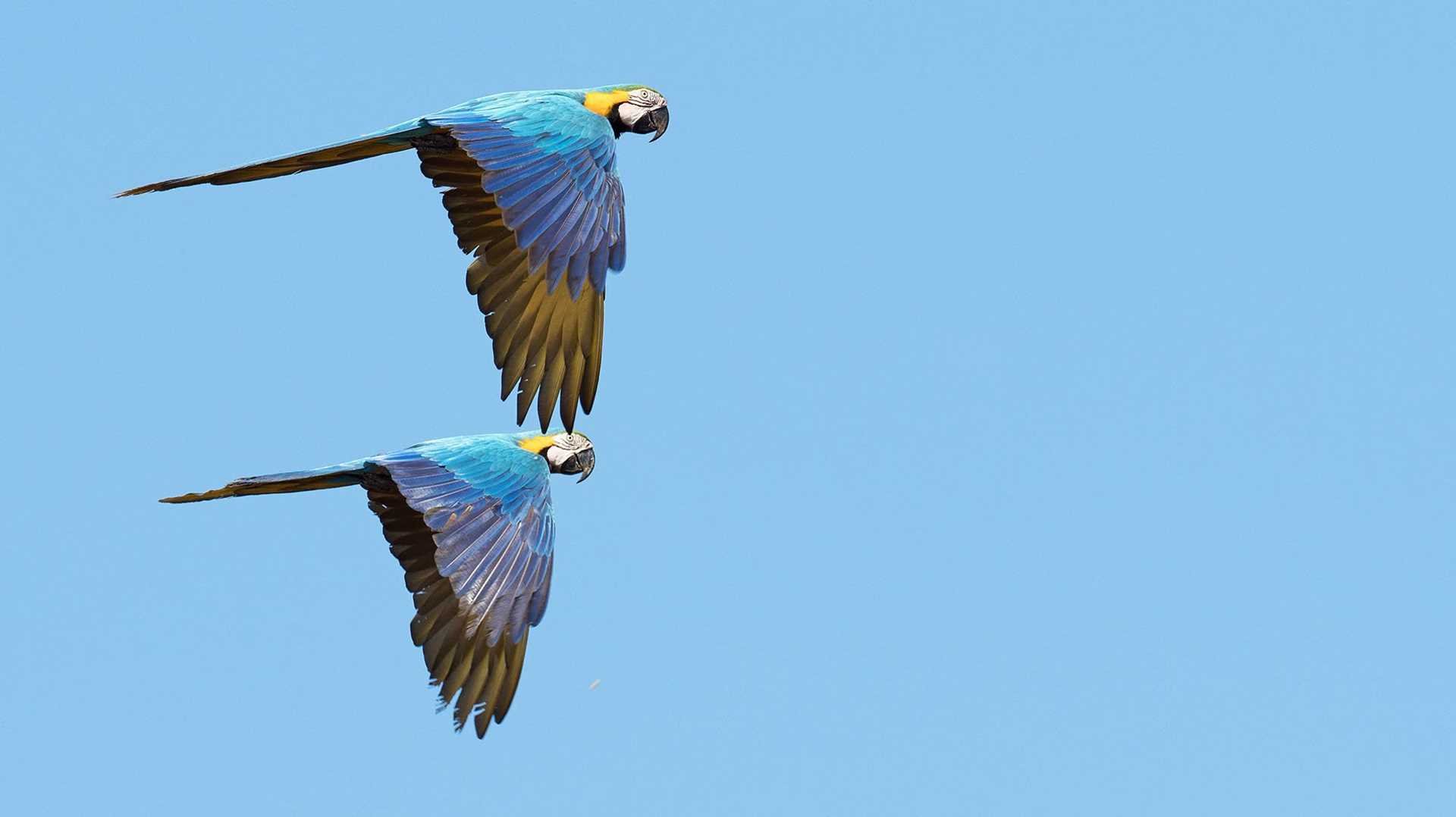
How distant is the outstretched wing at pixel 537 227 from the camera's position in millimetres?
13648

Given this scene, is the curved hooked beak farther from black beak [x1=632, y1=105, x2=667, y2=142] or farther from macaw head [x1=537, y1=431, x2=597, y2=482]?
black beak [x1=632, y1=105, x2=667, y2=142]

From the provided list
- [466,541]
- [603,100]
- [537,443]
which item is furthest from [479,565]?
[603,100]

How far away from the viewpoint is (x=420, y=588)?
1495cm

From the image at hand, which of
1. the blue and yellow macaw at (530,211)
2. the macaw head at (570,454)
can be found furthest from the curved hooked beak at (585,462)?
the blue and yellow macaw at (530,211)

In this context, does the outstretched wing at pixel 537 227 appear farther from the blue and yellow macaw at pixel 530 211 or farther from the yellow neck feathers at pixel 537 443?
the yellow neck feathers at pixel 537 443

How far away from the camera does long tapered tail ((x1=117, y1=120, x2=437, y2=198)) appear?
571 inches

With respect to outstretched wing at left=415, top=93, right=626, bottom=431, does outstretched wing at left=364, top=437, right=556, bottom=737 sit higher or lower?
lower

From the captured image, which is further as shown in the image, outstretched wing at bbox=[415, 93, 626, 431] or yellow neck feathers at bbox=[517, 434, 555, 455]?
yellow neck feathers at bbox=[517, 434, 555, 455]

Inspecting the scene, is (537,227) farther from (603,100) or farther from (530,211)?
(603,100)

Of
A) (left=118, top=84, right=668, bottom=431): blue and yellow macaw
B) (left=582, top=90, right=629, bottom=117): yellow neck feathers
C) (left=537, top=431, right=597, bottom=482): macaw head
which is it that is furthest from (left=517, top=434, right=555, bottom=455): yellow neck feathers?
(left=582, top=90, right=629, bottom=117): yellow neck feathers

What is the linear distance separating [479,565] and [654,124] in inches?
109

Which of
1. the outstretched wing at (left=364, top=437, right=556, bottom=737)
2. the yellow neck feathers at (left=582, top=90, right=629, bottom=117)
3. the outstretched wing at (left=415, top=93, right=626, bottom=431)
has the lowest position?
the outstretched wing at (left=364, top=437, right=556, bottom=737)

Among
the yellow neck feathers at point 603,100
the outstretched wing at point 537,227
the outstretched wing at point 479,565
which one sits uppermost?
the yellow neck feathers at point 603,100

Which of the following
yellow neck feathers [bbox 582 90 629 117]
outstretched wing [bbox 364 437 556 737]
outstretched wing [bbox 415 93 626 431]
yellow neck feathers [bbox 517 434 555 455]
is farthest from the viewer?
yellow neck feathers [bbox 517 434 555 455]
